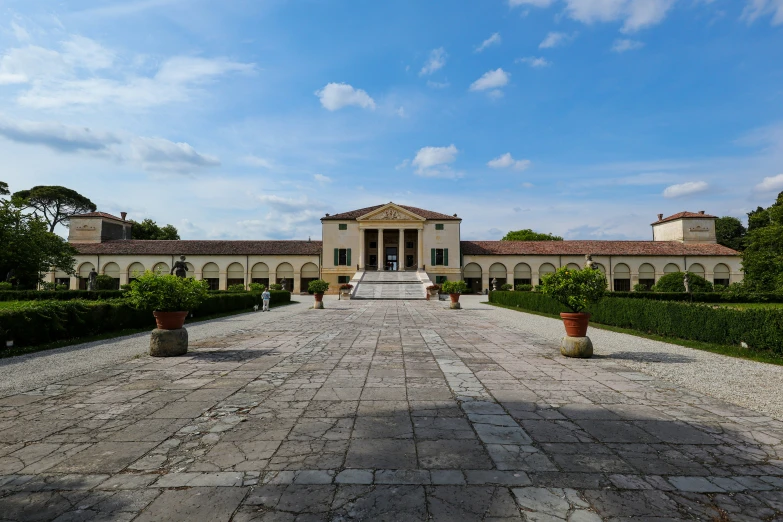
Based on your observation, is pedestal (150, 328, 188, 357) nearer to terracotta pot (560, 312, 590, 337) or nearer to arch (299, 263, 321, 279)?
terracotta pot (560, 312, 590, 337)

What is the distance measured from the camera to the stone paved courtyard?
99.8 inches

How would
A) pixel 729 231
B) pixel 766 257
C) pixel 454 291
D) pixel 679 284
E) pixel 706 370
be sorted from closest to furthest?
pixel 706 370
pixel 454 291
pixel 766 257
pixel 679 284
pixel 729 231

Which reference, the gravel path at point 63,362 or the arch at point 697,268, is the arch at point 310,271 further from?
the arch at point 697,268

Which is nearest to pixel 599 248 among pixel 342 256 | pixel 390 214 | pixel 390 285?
pixel 390 214

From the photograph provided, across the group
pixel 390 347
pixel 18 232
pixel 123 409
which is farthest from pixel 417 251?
pixel 123 409

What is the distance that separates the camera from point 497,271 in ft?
160

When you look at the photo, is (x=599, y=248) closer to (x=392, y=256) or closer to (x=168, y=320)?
(x=392, y=256)

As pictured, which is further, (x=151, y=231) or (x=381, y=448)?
(x=151, y=231)

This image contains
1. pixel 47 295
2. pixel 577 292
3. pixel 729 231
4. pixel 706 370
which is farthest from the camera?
pixel 729 231

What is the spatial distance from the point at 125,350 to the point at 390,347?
5680 mm

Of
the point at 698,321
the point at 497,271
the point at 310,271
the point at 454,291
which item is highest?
the point at 310,271

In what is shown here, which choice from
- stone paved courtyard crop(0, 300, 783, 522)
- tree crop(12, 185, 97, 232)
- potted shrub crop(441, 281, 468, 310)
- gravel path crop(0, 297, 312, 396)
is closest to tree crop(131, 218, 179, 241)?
tree crop(12, 185, 97, 232)

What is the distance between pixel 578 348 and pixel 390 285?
30.8 m

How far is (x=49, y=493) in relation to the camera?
2689mm
